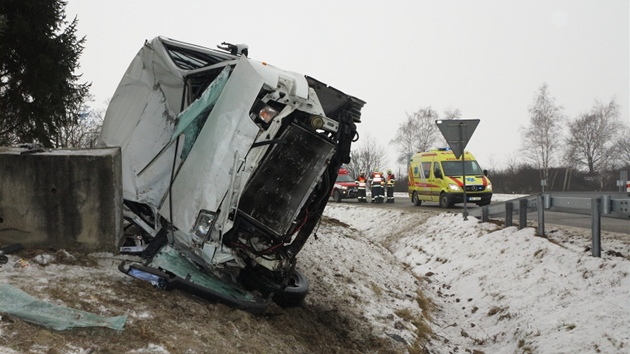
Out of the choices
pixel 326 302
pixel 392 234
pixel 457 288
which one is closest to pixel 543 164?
pixel 392 234

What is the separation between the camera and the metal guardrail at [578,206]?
592 centimetres

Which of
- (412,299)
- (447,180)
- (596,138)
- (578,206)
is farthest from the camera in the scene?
(596,138)

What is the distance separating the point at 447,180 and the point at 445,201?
2.56 feet

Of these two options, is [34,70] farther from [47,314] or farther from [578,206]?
[578,206]

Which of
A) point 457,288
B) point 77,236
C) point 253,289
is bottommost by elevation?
point 457,288

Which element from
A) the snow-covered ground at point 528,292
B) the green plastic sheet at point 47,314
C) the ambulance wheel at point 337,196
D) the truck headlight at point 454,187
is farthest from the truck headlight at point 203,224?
the ambulance wheel at point 337,196

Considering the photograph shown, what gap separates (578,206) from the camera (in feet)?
21.7

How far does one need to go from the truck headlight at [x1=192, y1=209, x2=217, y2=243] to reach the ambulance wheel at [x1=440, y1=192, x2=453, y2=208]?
14.9 meters

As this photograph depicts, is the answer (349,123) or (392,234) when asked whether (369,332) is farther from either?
(392,234)

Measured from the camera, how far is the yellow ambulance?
1775 centimetres

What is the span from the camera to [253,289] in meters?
5.09

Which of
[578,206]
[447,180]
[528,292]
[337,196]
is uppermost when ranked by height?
[447,180]

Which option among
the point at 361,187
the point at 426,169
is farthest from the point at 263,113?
the point at 361,187

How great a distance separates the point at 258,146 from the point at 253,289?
5.00 ft
